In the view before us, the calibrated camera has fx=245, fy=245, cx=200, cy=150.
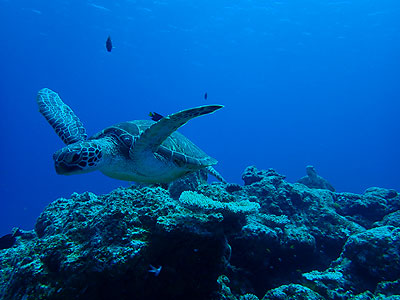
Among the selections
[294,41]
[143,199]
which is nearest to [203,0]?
[294,41]

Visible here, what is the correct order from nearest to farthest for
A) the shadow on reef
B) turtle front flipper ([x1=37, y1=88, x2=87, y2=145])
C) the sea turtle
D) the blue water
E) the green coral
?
the shadow on reef
the sea turtle
the green coral
turtle front flipper ([x1=37, y1=88, x2=87, y2=145])
the blue water

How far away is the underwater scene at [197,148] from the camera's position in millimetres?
2954

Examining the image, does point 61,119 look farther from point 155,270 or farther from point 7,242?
point 7,242

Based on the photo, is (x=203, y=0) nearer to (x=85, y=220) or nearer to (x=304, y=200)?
(x=304, y=200)

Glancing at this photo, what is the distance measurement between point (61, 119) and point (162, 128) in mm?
→ 2681

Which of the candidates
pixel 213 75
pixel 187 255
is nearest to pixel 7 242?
pixel 187 255

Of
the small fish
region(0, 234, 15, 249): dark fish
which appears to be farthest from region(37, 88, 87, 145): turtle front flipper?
region(0, 234, 15, 249): dark fish

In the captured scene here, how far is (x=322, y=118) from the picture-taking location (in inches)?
4173

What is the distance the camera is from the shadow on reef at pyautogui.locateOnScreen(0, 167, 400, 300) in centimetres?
261

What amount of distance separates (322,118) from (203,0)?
287 ft

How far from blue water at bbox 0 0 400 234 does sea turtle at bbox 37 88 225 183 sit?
117ft

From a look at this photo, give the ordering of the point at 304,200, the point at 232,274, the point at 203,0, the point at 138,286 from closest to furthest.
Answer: the point at 138,286 < the point at 232,274 < the point at 304,200 < the point at 203,0

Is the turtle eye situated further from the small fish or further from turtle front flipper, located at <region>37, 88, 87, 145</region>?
the small fish

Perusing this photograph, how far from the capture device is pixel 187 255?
296 centimetres
